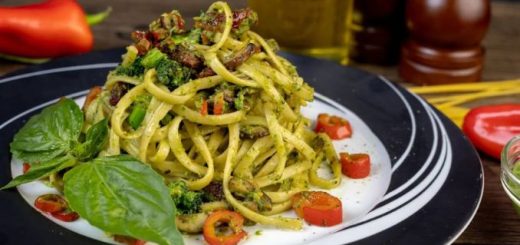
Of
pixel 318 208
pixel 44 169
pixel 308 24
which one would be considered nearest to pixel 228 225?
pixel 318 208

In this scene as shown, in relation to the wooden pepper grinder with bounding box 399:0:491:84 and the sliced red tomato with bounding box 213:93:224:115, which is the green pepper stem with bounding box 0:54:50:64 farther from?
the wooden pepper grinder with bounding box 399:0:491:84

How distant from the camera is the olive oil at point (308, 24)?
5.70 metres

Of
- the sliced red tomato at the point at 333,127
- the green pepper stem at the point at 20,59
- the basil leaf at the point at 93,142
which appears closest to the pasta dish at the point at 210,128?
the basil leaf at the point at 93,142

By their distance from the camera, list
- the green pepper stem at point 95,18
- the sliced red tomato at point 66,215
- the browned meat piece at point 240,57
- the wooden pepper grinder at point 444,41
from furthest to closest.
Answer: the green pepper stem at point 95,18 < the wooden pepper grinder at point 444,41 < the browned meat piece at point 240,57 < the sliced red tomato at point 66,215

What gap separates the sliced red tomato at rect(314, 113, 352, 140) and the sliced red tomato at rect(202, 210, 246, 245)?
1.17 metres

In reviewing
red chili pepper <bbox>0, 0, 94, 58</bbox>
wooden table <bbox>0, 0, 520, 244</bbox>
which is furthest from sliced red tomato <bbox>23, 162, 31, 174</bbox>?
red chili pepper <bbox>0, 0, 94, 58</bbox>

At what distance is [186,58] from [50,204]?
0.99 meters

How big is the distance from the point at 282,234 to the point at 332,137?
3.84 feet

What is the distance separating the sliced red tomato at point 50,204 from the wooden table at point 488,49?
6.45ft

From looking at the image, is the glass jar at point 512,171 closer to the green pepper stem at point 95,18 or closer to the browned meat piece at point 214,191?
the browned meat piece at point 214,191

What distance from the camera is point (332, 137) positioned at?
443 cm

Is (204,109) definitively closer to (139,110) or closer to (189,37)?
(139,110)

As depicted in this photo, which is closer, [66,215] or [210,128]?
[66,215]

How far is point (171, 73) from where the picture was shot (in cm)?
372
